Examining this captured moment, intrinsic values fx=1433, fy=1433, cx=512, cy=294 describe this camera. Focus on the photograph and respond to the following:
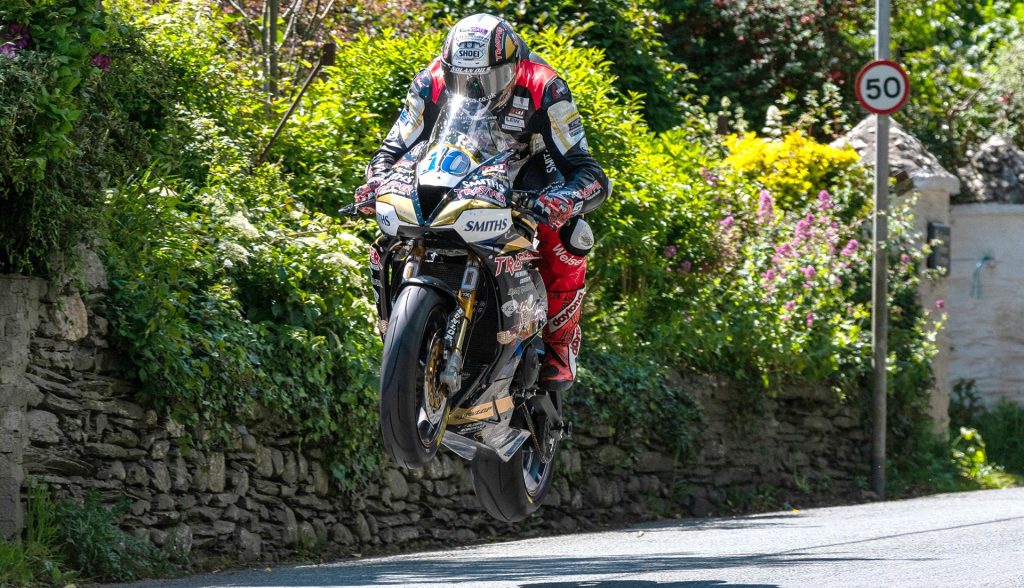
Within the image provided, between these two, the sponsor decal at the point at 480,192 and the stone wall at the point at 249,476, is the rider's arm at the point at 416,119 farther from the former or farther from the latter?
the stone wall at the point at 249,476

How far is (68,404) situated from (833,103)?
1258cm

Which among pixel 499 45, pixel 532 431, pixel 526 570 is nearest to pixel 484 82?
pixel 499 45

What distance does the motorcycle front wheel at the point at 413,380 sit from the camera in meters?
5.65

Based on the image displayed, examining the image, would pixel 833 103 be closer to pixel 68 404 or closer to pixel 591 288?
pixel 591 288

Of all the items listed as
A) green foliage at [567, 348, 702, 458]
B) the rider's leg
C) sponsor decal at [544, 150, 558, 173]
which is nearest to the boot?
the rider's leg

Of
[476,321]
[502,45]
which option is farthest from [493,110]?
[476,321]

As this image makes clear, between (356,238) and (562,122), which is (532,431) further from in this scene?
(356,238)

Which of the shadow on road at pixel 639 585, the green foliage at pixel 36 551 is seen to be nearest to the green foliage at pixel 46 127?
the green foliage at pixel 36 551

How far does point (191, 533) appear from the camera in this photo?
8086 millimetres

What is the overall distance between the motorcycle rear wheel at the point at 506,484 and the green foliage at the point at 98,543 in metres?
1.90

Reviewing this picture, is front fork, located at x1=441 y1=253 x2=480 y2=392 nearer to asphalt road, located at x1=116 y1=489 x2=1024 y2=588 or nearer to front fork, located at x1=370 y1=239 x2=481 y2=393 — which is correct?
front fork, located at x1=370 y1=239 x2=481 y2=393

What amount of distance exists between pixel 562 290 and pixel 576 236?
32cm

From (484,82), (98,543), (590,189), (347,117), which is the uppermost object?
(347,117)

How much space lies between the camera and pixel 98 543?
24.0 ft
